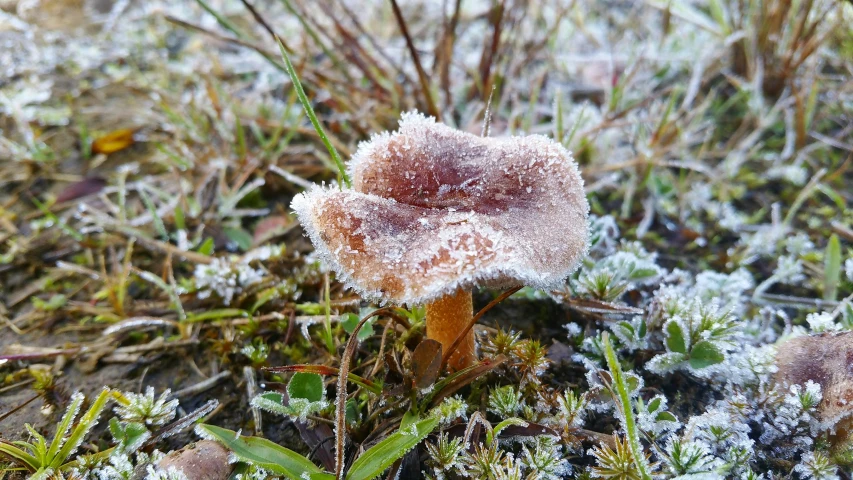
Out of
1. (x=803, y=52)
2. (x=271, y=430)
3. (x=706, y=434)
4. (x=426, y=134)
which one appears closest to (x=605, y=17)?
(x=803, y=52)

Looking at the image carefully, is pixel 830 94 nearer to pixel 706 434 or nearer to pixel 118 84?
pixel 706 434

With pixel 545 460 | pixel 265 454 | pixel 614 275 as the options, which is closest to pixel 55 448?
pixel 265 454

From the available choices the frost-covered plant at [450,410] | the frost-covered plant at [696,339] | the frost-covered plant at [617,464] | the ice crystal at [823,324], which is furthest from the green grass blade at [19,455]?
the ice crystal at [823,324]

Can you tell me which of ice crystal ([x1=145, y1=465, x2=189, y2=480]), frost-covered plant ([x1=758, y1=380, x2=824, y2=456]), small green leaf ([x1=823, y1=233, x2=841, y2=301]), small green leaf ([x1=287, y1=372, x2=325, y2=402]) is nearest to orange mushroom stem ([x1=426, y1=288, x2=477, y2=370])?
small green leaf ([x1=287, y1=372, x2=325, y2=402])

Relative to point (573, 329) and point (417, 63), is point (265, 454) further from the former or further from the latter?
point (417, 63)

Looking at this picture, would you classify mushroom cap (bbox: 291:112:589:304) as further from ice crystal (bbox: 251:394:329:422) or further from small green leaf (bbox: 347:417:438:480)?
ice crystal (bbox: 251:394:329:422)

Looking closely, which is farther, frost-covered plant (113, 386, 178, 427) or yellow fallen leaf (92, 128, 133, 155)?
yellow fallen leaf (92, 128, 133, 155)
